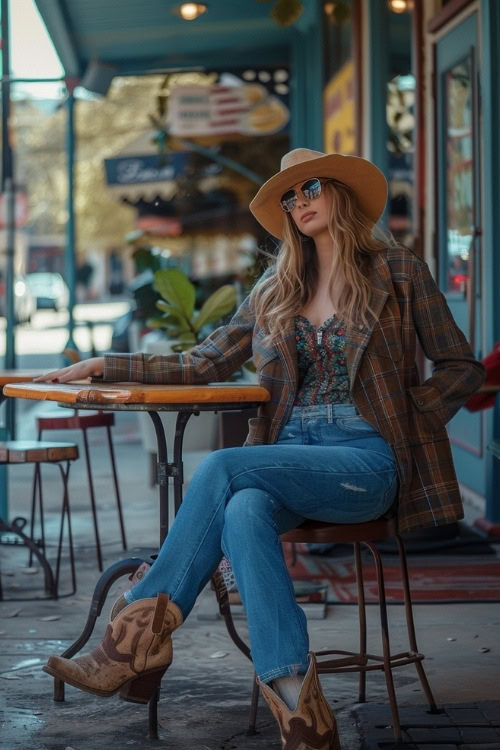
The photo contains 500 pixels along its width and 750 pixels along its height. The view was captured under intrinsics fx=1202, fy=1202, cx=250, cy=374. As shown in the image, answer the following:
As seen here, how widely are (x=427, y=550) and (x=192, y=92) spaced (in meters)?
6.57

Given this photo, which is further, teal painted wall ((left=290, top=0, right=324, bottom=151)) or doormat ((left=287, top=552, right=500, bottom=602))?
teal painted wall ((left=290, top=0, right=324, bottom=151))

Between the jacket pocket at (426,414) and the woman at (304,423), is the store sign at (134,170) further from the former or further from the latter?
the jacket pocket at (426,414)

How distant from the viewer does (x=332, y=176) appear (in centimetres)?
342

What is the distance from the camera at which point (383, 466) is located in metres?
3.10

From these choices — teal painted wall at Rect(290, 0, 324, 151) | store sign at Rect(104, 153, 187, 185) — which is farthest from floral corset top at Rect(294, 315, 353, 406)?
store sign at Rect(104, 153, 187, 185)

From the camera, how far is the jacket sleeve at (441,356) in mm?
3219

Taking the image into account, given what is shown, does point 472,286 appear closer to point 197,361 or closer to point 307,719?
point 197,361

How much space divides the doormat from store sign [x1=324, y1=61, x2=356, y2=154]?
165 inches

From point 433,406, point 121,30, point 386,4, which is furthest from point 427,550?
point 121,30

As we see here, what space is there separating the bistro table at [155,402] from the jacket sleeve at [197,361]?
10 centimetres

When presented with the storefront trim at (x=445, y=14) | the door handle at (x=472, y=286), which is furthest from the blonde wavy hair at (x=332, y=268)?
the storefront trim at (x=445, y=14)

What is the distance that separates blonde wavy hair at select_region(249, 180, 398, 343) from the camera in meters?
3.30

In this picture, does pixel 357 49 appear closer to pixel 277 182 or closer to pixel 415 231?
pixel 415 231

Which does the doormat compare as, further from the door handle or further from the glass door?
the glass door
